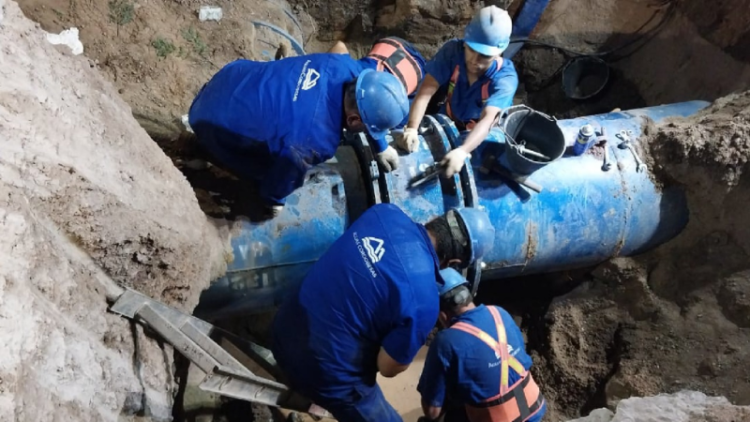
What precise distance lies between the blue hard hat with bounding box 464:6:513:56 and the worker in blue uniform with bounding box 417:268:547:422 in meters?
1.45

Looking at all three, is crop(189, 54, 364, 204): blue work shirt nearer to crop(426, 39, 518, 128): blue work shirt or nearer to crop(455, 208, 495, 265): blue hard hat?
crop(455, 208, 495, 265): blue hard hat

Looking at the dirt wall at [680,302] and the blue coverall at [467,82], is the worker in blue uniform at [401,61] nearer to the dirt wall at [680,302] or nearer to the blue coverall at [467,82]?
the blue coverall at [467,82]

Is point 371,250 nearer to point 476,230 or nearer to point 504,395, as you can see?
point 476,230

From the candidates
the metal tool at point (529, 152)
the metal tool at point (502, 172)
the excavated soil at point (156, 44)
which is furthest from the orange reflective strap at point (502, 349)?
the excavated soil at point (156, 44)

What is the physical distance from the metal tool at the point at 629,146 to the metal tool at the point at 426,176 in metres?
1.24

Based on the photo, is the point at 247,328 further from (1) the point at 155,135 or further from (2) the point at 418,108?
(2) the point at 418,108

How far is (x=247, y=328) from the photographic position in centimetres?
394

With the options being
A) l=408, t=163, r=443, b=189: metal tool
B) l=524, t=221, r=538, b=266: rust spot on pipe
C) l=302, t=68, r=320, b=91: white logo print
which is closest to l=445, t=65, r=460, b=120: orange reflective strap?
l=408, t=163, r=443, b=189: metal tool

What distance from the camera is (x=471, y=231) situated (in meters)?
2.64

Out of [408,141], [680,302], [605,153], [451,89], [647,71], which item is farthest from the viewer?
[647,71]

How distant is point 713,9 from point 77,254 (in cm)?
489

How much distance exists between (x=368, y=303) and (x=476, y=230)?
2.16ft

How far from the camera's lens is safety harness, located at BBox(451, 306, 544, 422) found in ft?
9.25

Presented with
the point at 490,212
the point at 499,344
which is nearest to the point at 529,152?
the point at 490,212
